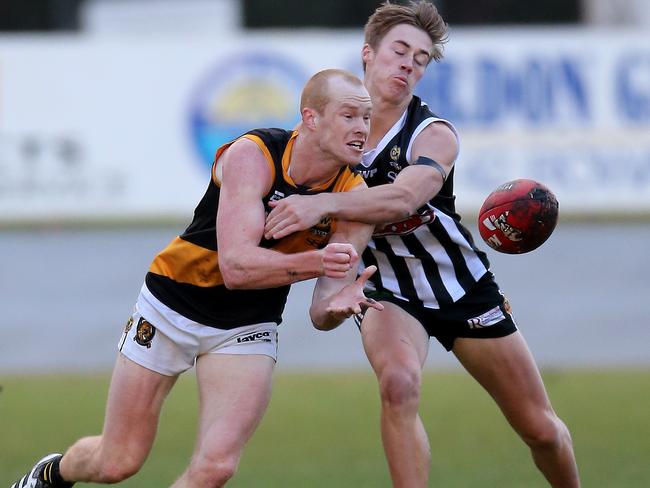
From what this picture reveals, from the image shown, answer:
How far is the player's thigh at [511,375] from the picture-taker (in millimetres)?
6574

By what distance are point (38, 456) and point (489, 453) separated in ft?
9.57

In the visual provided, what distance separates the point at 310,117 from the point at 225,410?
4.49 ft

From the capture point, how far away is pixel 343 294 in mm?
5777

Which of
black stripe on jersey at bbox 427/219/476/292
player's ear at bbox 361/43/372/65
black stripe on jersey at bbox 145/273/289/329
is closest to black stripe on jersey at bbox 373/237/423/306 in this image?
black stripe on jersey at bbox 427/219/476/292

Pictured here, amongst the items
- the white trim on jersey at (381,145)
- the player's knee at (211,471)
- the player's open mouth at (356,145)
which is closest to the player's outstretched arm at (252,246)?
the player's open mouth at (356,145)

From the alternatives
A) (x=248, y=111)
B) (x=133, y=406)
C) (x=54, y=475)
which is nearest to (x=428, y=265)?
(x=133, y=406)

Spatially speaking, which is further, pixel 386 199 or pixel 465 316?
pixel 465 316

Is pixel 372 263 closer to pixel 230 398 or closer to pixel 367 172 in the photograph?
pixel 367 172

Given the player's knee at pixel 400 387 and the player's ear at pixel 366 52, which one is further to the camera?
the player's ear at pixel 366 52

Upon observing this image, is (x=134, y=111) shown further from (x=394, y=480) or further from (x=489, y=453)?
(x=394, y=480)

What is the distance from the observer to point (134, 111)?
A: 20141mm

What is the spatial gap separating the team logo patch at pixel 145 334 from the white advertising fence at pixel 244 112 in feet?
44.5

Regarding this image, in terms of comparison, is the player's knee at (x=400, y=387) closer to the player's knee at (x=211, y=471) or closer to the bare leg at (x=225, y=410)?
the bare leg at (x=225, y=410)

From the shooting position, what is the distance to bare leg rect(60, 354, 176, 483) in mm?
6031
